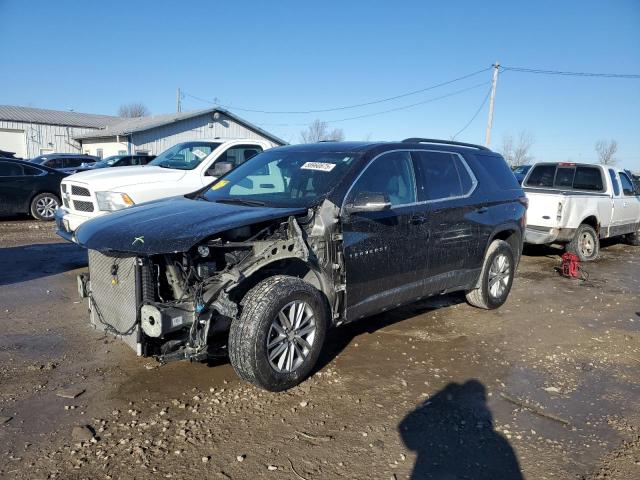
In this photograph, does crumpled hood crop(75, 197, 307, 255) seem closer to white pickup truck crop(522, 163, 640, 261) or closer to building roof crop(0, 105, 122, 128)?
white pickup truck crop(522, 163, 640, 261)

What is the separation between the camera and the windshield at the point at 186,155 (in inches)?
342

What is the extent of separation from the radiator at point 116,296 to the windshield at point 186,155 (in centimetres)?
466

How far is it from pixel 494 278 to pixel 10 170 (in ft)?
38.4

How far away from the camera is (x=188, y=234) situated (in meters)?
3.46

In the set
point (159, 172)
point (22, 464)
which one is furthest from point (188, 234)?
point (159, 172)

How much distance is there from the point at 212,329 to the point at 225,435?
0.76 m

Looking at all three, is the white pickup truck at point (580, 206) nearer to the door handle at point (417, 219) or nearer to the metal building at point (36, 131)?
the door handle at point (417, 219)

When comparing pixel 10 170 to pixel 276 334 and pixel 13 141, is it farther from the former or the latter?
pixel 13 141

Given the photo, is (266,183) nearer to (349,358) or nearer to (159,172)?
(349,358)

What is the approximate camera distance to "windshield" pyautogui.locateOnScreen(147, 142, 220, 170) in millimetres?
8680

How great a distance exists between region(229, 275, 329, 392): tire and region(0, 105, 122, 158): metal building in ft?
143

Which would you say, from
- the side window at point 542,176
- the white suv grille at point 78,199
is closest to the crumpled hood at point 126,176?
the white suv grille at point 78,199

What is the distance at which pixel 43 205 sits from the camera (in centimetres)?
1298

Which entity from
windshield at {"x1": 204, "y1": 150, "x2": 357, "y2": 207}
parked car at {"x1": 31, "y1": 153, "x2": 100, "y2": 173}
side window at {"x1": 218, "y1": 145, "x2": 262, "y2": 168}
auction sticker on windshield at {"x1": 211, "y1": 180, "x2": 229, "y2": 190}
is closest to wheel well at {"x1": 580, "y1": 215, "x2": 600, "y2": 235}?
side window at {"x1": 218, "y1": 145, "x2": 262, "y2": 168}
